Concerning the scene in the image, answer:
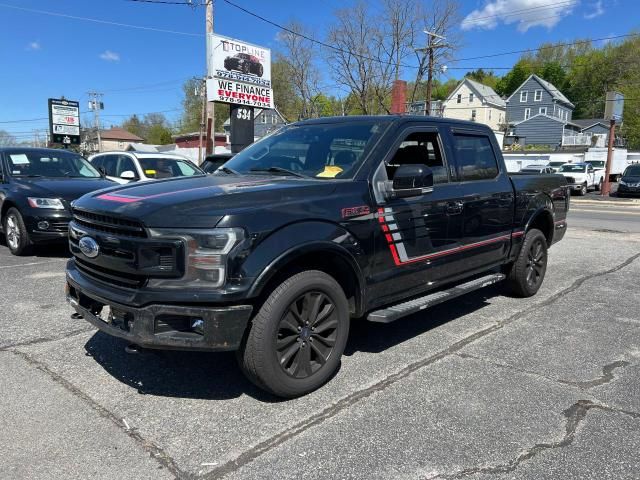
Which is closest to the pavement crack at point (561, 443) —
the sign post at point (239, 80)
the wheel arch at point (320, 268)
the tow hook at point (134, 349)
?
the wheel arch at point (320, 268)

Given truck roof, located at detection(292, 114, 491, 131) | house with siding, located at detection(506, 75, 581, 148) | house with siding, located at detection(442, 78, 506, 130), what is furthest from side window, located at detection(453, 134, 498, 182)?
house with siding, located at detection(442, 78, 506, 130)

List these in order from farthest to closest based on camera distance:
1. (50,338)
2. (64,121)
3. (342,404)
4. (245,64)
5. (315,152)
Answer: (64,121) → (245,64) → (50,338) → (315,152) → (342,404)

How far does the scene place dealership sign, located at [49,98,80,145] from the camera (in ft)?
121

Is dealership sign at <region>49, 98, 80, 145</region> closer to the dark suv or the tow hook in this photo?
the dark suv

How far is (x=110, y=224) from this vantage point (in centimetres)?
313

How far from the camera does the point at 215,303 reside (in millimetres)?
2867

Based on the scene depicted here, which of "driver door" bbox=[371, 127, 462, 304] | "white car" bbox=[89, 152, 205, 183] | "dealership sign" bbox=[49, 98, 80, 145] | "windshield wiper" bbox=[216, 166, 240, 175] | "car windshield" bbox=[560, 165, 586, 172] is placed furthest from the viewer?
"dealership sign" bbox=[49, 98, 80, 145]

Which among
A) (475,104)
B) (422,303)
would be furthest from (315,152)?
(475,104)

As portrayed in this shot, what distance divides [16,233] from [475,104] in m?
64.7

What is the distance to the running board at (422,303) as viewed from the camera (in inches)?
147

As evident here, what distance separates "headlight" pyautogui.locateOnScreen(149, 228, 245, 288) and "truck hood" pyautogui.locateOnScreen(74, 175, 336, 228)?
5 cm

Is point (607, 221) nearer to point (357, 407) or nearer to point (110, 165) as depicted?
point (110, 165)

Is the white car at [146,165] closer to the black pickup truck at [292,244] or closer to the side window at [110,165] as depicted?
the side window at [110,165]

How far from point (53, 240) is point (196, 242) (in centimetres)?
548
